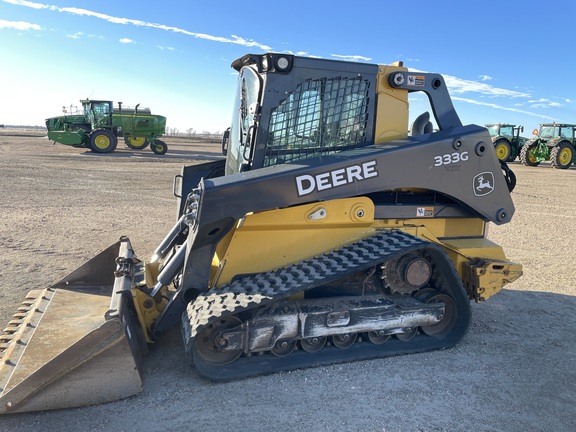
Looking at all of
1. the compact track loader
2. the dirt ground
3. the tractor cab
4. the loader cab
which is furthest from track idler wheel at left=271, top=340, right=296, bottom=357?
the tractor cab

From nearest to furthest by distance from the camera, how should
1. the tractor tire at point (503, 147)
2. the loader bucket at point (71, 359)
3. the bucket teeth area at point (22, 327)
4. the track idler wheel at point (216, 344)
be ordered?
1. the loader bucket at point (71, 359)
2. the bucket teeth area at point (22, 327)
3. the track idler wheel at point (216, 344)
4. the tractor tire at point (503, 147)

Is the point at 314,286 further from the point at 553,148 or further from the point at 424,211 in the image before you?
the point at 553,148

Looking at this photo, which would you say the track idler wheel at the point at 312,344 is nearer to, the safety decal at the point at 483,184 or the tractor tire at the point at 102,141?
the safety decal at the point at 483,184

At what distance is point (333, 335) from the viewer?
405 centimetres

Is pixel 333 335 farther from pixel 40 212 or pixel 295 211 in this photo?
pixel 40 212

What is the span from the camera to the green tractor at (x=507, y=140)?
25.4 metres

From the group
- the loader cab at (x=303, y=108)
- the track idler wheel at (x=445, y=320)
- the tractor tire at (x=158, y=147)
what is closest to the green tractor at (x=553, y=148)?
the tractor tire at (x=158, y=147)

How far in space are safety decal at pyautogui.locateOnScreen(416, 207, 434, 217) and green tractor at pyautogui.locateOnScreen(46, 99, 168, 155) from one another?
2315 centimetres

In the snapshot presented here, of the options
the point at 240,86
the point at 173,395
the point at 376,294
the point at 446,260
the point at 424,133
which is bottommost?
the point at 173,395

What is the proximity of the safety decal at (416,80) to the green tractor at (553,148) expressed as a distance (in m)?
22.8

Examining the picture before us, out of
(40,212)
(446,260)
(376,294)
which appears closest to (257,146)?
(376,294)

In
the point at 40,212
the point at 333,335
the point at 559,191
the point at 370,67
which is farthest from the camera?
Result: the point at 559,191

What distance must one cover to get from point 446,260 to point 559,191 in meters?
13.9

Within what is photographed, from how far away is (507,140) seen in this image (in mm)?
25484
